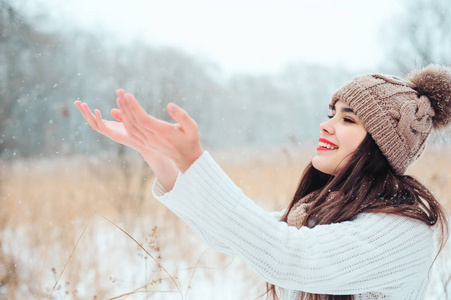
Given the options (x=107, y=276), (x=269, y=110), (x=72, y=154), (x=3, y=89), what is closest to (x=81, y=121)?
(x=72, y=154)

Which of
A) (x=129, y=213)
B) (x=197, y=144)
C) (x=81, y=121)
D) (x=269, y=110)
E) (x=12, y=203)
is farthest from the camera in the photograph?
(x=269, y=110)

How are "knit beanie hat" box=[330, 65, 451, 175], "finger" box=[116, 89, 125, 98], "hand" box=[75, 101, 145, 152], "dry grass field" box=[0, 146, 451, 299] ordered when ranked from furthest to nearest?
"dry grass field" box=[0, 146, 451, 299] < "knit beanie hat" box=[330, 65, 451, 175] < "hand" box=[75, 101, 145, 152] < "finger" box=[116, 89, 125, 98]

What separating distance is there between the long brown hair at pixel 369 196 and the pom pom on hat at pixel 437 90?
7.0 inches

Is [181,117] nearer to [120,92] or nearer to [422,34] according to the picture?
[120,92]

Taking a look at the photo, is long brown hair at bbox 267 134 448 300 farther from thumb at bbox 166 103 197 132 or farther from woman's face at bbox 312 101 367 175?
thumb at bbox 166 103 197 132

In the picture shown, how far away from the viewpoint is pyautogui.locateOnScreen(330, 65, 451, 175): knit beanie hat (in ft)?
2.93

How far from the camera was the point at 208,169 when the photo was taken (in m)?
0.58

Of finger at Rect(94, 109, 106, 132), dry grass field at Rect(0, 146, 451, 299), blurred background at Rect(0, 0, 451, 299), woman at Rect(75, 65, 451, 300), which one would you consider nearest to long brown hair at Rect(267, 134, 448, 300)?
woman at Rect(75, 65, 451, 300)

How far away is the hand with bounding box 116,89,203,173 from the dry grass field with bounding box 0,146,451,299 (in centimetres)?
161

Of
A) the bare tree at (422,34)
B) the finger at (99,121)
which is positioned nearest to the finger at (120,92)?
the finger at (99,121)

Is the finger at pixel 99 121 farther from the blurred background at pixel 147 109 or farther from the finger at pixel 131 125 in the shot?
the blurred background at pixel 147 109

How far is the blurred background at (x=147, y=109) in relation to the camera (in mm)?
2318

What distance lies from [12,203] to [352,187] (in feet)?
6.94

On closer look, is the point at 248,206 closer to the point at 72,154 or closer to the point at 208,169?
the point at 208,169
